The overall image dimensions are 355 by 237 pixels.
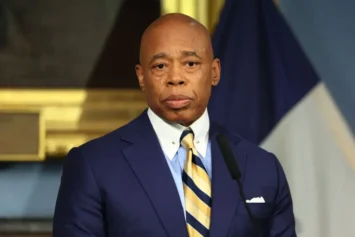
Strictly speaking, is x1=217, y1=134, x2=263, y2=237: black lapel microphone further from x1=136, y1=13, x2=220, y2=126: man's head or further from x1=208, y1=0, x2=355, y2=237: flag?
x1=208, y1=0, x2=355, y2=237: flag

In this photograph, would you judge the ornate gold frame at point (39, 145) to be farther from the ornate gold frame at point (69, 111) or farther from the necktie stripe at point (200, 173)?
the necktie stripe at point (200, 173)

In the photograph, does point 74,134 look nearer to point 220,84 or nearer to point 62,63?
point 62,63

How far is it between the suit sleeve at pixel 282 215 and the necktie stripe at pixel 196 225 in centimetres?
12

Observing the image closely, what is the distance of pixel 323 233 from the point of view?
4.40ft

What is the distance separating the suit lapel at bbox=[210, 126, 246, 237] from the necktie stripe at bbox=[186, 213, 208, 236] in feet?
0.04

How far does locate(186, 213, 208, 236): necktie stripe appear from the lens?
3.26 feet

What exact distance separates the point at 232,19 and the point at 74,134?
1.24ft

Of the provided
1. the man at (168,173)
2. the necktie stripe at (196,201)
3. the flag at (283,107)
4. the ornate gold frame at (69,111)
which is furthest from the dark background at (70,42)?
the necktie stripe at (196,201)

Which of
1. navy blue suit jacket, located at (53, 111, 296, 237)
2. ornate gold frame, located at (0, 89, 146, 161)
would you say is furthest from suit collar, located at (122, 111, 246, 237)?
ornate gold frame, located at (0, 89, 146, 161)

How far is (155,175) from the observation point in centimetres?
101

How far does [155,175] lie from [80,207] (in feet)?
0.38

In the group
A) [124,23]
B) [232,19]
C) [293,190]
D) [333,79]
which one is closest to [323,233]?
[293,190]

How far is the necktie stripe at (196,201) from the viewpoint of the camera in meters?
1.01

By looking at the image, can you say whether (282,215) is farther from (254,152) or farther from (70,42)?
(70,42)
